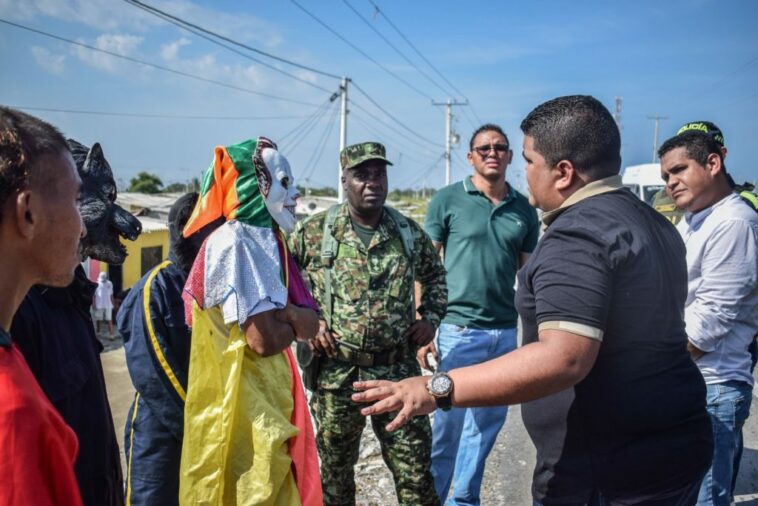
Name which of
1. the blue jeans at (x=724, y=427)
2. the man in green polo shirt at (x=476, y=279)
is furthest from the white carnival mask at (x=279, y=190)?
the blue jeans at (x=724, y=427)

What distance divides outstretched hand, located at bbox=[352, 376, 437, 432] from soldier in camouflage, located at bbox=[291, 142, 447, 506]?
1.42 m

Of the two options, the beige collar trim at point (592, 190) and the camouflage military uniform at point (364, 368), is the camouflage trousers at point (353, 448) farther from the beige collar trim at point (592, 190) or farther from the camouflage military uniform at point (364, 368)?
the beige collar trim at point (592, 190)

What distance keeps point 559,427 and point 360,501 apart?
6.92 feet

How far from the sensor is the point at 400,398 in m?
1.87

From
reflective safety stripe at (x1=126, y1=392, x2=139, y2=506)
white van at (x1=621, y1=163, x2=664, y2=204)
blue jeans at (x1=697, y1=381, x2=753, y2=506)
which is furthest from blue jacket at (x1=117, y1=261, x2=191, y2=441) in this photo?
white van at (x1=621, y1=163, x2=664, y2=204)

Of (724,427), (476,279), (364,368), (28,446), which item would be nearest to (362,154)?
(476,279)

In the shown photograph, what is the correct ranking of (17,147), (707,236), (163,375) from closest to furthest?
(17,147) → (163,375) → (707,236)

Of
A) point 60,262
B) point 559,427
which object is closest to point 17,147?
point 60,262

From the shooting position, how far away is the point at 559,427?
2.02 metres

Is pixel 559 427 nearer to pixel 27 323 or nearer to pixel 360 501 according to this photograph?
pixel 27 323

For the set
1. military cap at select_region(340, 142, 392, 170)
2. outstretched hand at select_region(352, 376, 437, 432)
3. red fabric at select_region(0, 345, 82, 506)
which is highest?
→ military cap at select_region(340, 142, 392, 170)

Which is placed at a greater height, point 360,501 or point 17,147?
point 17,147

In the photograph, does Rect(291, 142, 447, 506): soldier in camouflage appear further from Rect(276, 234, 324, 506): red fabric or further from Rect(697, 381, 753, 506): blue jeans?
Rect(697, 381, 753, 506): blue jeans

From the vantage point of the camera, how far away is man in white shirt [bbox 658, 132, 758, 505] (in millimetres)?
2818
